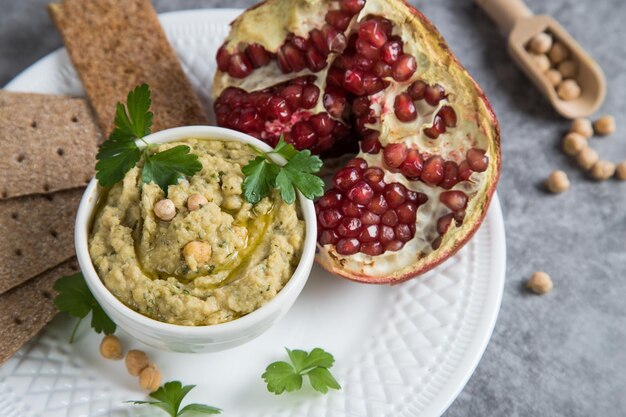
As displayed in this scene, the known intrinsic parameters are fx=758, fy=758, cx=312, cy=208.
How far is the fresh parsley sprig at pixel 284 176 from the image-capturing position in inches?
94.1

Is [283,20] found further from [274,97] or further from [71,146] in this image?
[71,146]

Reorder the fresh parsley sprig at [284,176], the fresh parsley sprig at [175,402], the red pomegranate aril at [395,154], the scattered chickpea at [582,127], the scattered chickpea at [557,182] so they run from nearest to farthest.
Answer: the fresh parsley sprig at [284,176]
the fresh parsley sprig at [175,402]
the red pomegranate aril at [395,154]
the scattered chickpea at [557,182]
the scattered chickpea at [582,127]

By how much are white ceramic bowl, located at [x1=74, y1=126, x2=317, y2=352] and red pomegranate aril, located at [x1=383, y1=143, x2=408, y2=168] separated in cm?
40

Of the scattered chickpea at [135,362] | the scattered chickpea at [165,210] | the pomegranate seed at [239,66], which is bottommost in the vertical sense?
the scattered chickpea at [135,362]

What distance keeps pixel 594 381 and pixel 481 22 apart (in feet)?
5.97

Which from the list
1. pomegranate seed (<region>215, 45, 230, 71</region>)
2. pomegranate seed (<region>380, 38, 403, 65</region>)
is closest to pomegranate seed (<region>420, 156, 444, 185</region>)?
pomegranate seed (<region>380, 38, 403, 65</region>)

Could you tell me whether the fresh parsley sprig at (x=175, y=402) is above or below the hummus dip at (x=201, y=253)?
below

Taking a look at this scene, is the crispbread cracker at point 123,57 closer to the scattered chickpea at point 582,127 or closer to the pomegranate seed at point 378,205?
the pomegranate seed at point 378,205

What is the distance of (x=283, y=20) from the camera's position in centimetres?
279

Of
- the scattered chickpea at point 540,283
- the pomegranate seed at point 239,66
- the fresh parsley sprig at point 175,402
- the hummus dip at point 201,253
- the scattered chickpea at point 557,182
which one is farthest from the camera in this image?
the scattered chickpea at point 557,182

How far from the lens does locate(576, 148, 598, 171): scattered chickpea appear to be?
347 centimetres

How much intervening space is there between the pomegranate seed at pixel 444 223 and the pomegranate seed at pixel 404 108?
372 mm

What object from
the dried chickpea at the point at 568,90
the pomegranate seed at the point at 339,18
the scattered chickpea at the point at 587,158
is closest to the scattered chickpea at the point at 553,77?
the dried chickpea at the point at 568,90

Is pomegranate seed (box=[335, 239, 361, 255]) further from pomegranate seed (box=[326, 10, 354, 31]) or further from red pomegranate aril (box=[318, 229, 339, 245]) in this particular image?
pomegranate seed (box=[326, 10, 354, 31])
